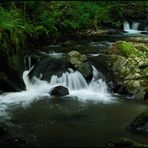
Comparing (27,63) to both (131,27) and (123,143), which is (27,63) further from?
(131,27)

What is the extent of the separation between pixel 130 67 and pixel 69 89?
2.00 metres

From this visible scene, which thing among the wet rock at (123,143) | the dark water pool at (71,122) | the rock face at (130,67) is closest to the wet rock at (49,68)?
the rock face at (130,67)

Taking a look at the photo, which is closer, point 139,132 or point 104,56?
point 139,132

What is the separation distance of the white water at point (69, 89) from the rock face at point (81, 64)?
0.15 metres

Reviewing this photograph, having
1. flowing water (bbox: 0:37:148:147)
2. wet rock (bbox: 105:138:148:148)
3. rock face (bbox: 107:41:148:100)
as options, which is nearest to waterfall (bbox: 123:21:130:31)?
rock face (bbox: 107:41:148:100)

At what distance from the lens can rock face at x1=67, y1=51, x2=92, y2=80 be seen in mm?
12742

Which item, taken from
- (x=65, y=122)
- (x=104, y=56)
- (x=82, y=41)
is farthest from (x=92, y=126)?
(x=82, y=41)

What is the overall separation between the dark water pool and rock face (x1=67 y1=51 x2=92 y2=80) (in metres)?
1.86

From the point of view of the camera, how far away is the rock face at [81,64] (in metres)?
12.7

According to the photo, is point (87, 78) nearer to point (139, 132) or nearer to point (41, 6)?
point (139, 132)

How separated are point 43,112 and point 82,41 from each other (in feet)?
27.7

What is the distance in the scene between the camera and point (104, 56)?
13516mm

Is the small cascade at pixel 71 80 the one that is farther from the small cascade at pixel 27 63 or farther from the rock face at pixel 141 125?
the rock face at pixel 141 125

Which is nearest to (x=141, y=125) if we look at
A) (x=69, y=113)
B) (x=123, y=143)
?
(x=123, y=143)
